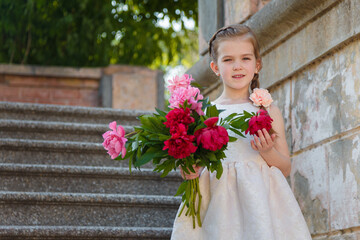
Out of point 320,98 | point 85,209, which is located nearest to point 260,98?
point 320,98

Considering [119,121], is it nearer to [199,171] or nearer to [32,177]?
[32,177]

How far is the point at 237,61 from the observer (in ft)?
9.06

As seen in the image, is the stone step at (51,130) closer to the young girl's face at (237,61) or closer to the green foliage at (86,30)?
the young girl's face at (237,61)

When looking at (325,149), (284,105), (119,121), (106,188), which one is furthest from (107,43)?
(325,149)

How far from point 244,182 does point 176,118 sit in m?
0.46

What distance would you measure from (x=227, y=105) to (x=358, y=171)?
2.10 ft

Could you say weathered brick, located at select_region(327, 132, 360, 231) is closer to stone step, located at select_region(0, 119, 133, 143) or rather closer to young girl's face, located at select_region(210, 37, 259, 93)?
young girl's face, located at select_region(210, 37, 259, 93)

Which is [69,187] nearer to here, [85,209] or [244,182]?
[85,209]

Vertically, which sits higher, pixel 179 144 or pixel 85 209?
pixel 179 144

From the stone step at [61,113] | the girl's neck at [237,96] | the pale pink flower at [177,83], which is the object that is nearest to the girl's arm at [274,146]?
the girl's neck at [237,96]

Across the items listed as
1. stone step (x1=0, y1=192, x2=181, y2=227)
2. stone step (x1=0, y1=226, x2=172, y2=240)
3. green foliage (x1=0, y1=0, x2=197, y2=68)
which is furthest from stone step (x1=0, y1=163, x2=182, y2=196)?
green foliage (x1=0, y1=0, x2=197, y2=68)

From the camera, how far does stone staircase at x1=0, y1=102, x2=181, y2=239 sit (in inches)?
138

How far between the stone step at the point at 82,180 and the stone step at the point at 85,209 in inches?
11.1

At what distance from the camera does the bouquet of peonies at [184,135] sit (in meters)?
2.34
